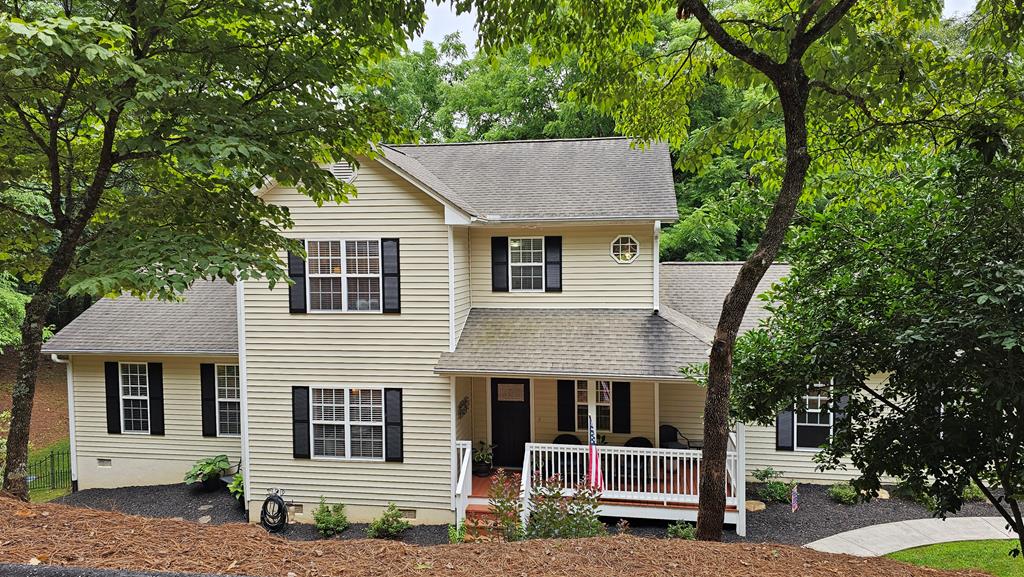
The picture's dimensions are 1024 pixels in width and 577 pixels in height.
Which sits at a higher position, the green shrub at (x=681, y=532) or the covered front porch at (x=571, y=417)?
the covered front porch at (x=571, y=417)

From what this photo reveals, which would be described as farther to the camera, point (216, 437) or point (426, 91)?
point (426, 91)

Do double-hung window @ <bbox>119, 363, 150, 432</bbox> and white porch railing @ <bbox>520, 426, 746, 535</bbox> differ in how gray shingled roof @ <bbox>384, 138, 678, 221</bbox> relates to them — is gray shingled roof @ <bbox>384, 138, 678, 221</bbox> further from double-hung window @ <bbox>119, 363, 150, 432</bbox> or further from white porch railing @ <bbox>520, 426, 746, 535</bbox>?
double-hung window @ <bbox>119, 363, 150, 432</bbox>

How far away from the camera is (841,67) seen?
6.25 meters

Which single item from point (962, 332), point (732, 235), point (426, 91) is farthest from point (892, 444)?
point (426, 91)

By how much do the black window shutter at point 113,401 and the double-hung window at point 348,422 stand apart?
559 cm

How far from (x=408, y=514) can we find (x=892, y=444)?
918 centimetres

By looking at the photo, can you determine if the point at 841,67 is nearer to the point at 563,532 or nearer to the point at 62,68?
the point at 563,532

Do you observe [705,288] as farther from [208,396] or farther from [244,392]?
[208,396]

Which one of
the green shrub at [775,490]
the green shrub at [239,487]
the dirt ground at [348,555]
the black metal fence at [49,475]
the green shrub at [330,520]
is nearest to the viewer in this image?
the dirt ground at [348,555]

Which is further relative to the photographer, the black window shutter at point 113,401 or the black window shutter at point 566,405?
the black window shutter at point 113,401

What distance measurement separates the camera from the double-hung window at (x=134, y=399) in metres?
14.2

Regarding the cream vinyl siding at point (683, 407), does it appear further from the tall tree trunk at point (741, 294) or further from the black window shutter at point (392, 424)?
the tall tree trunk at point (741, 294)

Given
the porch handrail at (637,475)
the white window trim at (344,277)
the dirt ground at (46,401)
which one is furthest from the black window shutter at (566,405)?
Result: the dirt ground at (46,401)

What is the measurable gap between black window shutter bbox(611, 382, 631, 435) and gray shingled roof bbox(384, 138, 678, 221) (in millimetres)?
3804
